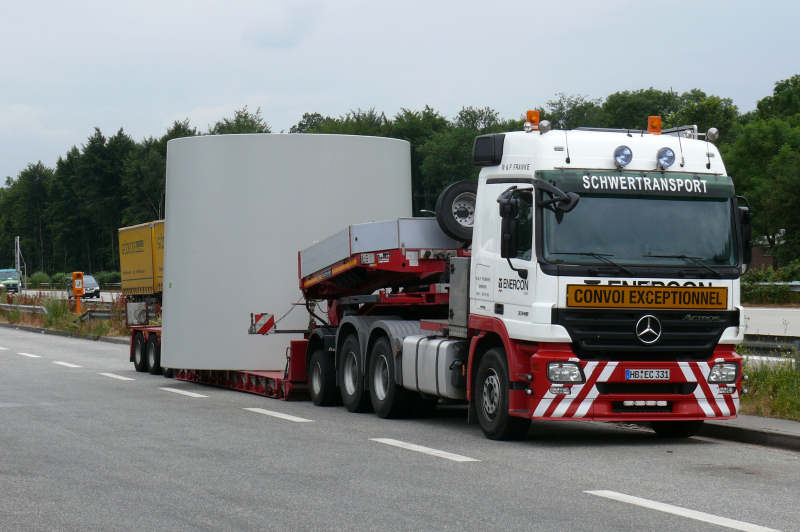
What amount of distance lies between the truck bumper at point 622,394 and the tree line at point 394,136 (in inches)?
2321

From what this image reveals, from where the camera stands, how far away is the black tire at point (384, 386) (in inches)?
545

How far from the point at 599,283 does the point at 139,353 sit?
13.5m

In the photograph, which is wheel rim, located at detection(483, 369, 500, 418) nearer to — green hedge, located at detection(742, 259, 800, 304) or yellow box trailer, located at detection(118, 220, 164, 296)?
yellow box trailer, located at detection(118, 220, 164, 296)

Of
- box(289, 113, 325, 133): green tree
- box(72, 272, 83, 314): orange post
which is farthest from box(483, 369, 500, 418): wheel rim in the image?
box(289, 113, 325, 133): green tree

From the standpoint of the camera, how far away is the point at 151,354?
22078mm

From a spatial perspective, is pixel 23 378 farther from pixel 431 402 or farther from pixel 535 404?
pixel 535 404

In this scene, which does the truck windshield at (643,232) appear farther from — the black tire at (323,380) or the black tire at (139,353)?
the black tire at (139,353)

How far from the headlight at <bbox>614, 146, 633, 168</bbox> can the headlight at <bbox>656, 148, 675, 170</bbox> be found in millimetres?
282

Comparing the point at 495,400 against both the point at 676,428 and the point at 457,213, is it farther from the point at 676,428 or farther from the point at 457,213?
the point at 457,213

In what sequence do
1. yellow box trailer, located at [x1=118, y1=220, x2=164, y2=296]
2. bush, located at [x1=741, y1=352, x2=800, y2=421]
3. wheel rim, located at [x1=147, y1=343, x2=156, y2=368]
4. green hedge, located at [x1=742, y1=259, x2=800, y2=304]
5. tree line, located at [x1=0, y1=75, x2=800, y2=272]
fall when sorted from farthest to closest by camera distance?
tree line, located at [x1=0, y1=75, x2=800, y2=272], green hedge, located at [x1=742, y1=259, x2=800, y2=304], yellow box trailer, located at [x1=118, y1=220, x2=164, y2=296], wheel rim, located at [x1=147, y1=343, x2=156, y2=368], bush, located at [x1=741, y1=352, x2=800, y2=421]

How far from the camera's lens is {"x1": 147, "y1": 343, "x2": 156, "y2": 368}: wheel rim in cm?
2192

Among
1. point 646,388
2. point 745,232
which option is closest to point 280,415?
point 646,388

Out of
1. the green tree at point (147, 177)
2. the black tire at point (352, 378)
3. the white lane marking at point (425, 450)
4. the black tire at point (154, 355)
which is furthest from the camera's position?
the green tree at point (147, 177)

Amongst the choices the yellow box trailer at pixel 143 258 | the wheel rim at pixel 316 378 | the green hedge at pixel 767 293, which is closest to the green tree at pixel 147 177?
the green hedge at pixel 767 293
